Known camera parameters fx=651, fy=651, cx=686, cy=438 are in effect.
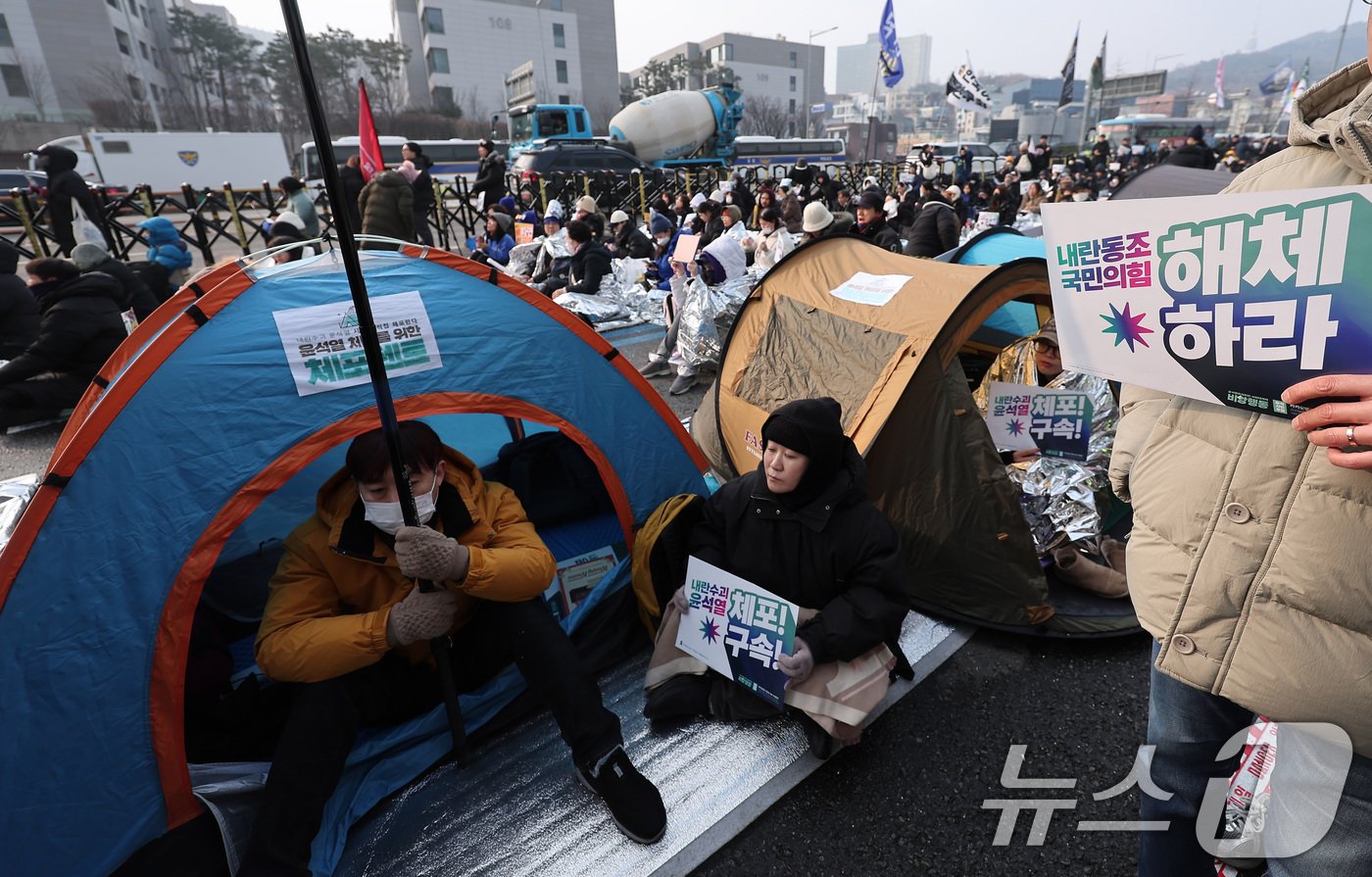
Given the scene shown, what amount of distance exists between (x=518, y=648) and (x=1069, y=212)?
1929mm

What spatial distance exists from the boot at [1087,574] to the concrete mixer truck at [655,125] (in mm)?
22736

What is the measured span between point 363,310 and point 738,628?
59.0 inches

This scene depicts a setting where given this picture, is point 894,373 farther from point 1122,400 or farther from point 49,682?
point 49,682

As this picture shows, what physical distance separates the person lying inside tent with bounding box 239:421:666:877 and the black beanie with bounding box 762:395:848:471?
90 cm

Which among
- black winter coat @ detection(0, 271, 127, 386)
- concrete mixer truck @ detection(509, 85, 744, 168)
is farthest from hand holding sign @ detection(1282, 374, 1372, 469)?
concrete mixer truck @ detection(509, 85, 744, 168)

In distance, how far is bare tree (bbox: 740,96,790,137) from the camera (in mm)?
58719

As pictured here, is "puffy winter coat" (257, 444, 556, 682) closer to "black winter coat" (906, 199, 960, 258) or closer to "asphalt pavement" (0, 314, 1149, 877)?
"asphalt pavement" (0, 314, 1149, 877)

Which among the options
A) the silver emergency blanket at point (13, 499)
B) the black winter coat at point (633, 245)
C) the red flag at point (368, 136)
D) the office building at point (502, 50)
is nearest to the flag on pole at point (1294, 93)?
the silver emergency blanket at point (13, 499)

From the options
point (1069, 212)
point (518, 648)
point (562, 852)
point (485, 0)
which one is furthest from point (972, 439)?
point (485, 0)

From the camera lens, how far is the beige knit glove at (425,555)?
1.82 metres

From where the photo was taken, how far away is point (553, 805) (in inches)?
84.2

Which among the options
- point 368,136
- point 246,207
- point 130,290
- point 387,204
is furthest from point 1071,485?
point 246,207

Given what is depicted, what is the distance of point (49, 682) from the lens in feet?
5.51

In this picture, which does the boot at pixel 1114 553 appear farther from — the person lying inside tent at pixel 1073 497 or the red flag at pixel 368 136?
the red flag at pixel 368 136
